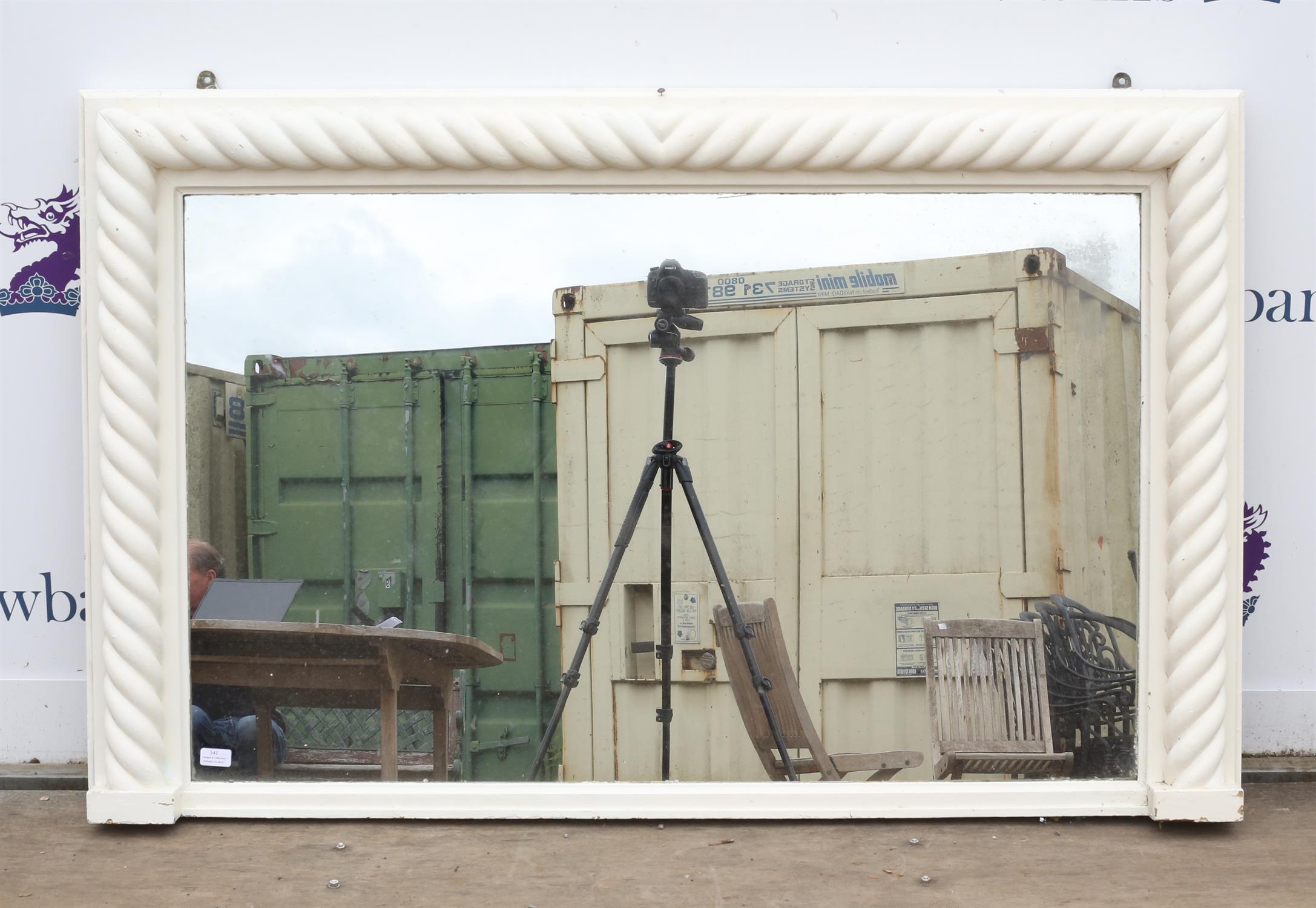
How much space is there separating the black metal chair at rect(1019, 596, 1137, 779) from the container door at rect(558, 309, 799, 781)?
637 millimetres

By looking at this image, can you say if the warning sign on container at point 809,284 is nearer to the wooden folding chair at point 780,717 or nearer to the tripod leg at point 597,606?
the tripod leg at point 597,606

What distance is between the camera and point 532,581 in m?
2.50

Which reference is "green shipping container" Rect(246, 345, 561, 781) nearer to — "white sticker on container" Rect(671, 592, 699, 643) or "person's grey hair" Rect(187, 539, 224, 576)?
"person's grey hair" Rect(187, 539, 224, 576)

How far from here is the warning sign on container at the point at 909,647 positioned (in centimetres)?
248

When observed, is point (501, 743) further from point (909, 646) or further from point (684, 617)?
point (909, 646)

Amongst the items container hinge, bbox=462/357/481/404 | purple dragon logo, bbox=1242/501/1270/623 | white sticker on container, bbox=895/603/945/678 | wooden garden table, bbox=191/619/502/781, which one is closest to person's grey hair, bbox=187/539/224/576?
wooden garden table, bbox=191/619/502/781

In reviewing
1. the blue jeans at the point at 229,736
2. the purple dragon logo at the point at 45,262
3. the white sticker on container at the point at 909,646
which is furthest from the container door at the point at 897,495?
the purple dragon logo at the point at 45,262

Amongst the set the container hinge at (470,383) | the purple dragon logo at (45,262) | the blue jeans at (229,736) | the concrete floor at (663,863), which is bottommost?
the concrete floor at (663,863)

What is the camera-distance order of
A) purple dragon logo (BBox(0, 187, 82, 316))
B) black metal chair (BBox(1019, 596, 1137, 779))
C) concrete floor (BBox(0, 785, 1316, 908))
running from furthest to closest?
purple dragon logo (BBox(0, 187, 82, 316)), black metal chair (BBox(1019, 596, 1137, 779)), concrete floor (BBox(0, 785, 1316, 908))

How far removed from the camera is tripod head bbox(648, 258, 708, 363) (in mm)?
2471

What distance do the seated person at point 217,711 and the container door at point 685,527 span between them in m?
0.79

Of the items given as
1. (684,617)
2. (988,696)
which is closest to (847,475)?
(684,617)

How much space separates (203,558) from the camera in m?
2.47

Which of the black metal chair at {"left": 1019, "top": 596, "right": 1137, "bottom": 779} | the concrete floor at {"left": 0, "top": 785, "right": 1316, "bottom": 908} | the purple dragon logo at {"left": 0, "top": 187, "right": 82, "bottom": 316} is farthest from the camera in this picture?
the purple dragon logo at {"left": 0, "top": 187, "right": 82, "bottom": 316}
